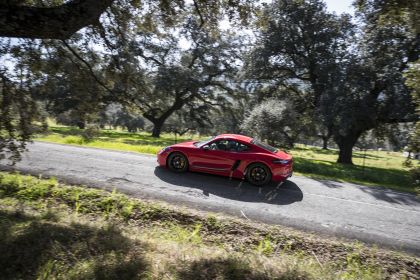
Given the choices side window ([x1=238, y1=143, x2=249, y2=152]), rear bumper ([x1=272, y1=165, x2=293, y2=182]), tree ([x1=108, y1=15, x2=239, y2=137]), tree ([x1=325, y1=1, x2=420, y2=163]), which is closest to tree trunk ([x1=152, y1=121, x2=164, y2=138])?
tree ([x1=108, y1=15, x2=239, y2=137])

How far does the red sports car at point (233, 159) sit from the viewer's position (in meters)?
8.72

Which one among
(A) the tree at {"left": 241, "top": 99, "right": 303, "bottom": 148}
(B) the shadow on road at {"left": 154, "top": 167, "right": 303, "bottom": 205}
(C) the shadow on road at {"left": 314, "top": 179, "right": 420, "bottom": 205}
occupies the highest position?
(A) the tree at {"left": 241, "top": 99, "right": 303, "bottom": 148}

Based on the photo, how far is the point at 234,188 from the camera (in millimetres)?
8312

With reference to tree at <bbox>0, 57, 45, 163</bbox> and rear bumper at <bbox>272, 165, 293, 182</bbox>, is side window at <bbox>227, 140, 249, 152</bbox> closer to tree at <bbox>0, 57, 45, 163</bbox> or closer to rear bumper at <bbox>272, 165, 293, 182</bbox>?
rear bumper at <bbox>272, 165, 293, 182</bbox>

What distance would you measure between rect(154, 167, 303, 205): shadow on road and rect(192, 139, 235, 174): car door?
0.30 metres

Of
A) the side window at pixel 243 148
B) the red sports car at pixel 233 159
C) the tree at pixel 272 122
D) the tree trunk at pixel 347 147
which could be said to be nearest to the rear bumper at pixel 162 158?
the red sports car at pixel 233 159

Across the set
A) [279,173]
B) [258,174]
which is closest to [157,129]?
[258,174]

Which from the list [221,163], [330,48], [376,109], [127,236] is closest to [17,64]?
[127,236]

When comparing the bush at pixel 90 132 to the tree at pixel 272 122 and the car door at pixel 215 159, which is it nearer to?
the car door at pixel 215 159

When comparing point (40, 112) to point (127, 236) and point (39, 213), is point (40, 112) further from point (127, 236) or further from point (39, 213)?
point (127, 236)

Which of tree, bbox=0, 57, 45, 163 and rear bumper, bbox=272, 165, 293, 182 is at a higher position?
tree, bbox=0, 57, 45, 163

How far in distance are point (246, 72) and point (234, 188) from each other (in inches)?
604

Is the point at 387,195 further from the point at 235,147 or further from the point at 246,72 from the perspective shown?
the point at 246,72

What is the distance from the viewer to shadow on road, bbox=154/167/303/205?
763cm
